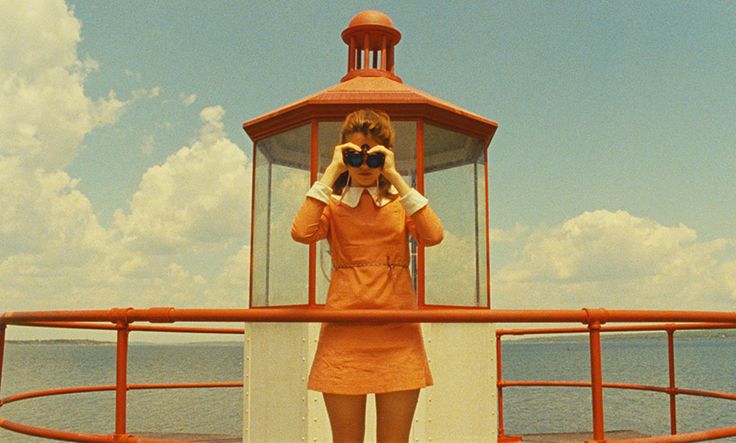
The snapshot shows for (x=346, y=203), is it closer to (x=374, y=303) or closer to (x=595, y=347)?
(x=374, y=303)

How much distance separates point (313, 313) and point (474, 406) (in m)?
2.41

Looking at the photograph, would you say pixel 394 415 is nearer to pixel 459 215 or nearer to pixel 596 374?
pixel 596 374

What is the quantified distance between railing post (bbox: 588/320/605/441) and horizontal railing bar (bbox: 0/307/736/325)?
1.8 inches

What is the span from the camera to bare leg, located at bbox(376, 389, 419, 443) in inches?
113

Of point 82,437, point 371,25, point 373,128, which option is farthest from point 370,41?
point 82,437

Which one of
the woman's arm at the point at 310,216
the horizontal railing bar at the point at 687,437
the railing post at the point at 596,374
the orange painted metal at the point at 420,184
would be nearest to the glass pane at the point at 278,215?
the orange painted metal at the point at 420,184

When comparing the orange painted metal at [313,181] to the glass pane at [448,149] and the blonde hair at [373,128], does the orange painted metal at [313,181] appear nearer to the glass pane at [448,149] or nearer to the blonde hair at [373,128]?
the glass pane at [448,149]

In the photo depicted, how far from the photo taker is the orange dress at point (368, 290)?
282 cm

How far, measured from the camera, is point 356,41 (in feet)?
18.0

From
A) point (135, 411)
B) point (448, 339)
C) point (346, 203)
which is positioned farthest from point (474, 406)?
point (135, 411)

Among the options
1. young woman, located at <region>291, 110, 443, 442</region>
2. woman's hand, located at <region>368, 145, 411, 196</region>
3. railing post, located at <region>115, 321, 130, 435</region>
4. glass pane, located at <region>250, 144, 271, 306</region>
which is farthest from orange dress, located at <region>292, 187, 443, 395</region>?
glass pane, located at <region>250, 144, 271, 306</region>

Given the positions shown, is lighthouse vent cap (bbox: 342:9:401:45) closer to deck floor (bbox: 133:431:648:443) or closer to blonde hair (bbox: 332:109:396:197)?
blonde hair (bbox: 332:109:396:197)

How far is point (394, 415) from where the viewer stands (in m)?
2.88

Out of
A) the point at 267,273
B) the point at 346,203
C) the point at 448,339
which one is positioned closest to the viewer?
the point at 346,203
